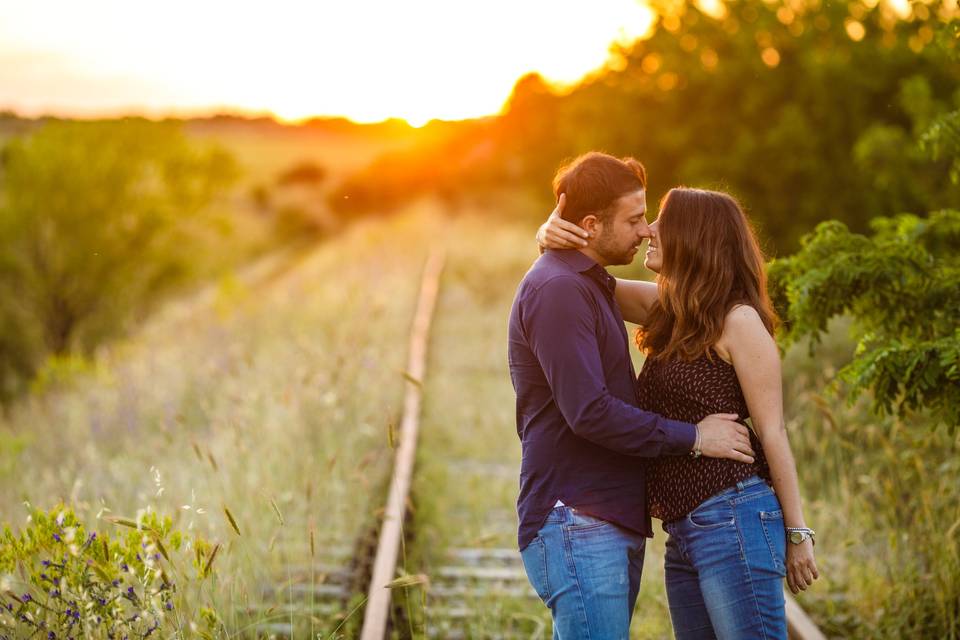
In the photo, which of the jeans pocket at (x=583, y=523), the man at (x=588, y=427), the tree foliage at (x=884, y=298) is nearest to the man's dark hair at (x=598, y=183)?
the man at (x=588, y=427)

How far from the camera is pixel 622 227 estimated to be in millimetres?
2947

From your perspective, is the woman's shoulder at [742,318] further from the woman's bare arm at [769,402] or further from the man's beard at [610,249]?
the man's beard at [610,249]

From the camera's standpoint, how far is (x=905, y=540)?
4.72 metres

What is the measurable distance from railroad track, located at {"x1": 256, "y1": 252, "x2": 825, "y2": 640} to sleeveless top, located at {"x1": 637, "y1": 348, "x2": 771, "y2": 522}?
1.32 metres

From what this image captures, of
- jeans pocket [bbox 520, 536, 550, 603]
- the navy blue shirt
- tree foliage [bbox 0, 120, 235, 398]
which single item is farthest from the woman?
tree foliage [bbox 0, 120, 235, 398]

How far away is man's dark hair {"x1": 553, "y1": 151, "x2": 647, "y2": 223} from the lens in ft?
9.53

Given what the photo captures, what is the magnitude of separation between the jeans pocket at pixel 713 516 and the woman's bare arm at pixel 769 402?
0.19 metres

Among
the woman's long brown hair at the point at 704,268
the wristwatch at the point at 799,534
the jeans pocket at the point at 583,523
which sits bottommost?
the wristwatch at the point at 799,534

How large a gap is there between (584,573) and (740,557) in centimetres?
47

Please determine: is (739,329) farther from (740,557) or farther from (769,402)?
(740,557)

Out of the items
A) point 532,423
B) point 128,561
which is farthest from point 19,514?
point 532,423

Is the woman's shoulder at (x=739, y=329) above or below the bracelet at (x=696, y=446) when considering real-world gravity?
above

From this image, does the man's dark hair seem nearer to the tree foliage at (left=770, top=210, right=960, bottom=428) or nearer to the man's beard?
the man's beard

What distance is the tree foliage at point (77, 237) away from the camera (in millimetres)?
29469
